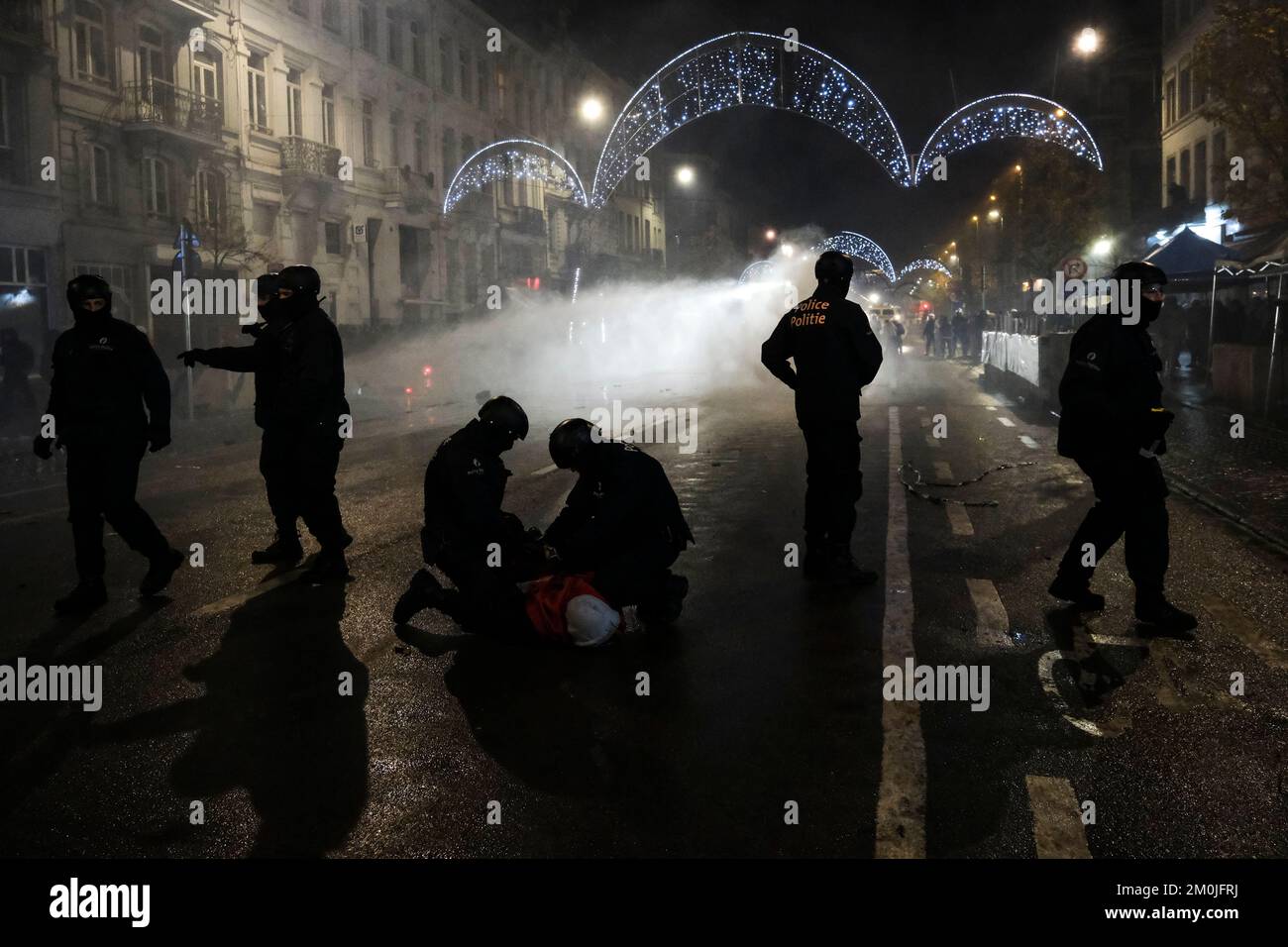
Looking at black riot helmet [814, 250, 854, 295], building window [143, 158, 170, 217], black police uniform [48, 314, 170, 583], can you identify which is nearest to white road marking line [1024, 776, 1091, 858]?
black riot helmet [814, 250, 854, 295]

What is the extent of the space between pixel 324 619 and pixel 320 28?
105 ft

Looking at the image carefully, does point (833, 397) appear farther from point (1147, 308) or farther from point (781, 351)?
point (1147, 308)

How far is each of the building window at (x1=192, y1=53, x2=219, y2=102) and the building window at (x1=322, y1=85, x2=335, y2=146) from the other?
18.4 ft

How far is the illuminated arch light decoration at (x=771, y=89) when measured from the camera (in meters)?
15.9

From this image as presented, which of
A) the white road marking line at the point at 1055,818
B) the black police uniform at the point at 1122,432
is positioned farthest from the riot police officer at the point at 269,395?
the white road marking line at the point at 1055,818

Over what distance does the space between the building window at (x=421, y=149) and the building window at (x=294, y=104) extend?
24.7ft

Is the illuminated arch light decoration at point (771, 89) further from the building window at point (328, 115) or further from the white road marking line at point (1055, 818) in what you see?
the building window at point (328, 115)

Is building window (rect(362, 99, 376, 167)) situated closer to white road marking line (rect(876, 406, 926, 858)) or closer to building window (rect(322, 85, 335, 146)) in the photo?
building window (rect(322, 85, 335, 146))

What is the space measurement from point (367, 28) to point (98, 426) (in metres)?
34.3

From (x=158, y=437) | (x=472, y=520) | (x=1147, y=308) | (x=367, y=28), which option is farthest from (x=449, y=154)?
(x=1147, y=308)

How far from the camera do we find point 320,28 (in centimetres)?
3278

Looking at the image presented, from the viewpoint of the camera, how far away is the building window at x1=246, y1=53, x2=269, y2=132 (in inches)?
1156
